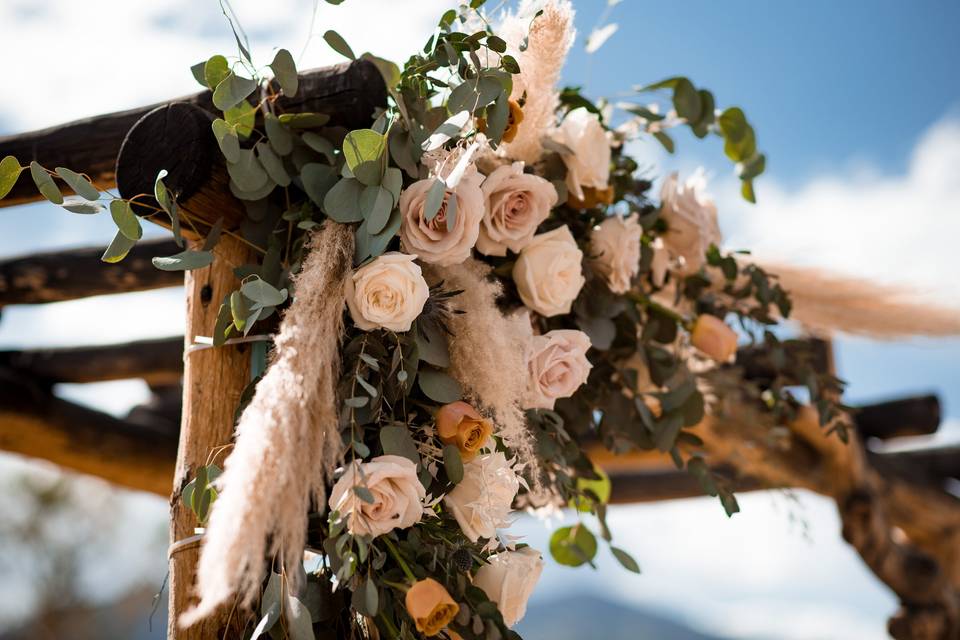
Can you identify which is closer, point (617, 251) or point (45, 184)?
point (45, 184)

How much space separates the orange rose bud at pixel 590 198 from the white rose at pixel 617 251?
1.2 inches

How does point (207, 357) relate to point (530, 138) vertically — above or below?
below

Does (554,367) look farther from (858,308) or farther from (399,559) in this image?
(858,308)

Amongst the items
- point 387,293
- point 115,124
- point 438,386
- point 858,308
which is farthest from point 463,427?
point 858,308

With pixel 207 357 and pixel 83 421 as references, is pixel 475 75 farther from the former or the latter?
pixel 83 421

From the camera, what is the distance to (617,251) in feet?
3.39

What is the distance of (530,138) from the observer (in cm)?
96

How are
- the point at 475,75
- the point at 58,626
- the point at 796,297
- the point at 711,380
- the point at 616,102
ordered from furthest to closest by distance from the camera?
1. the point at 58,626
2. the point at 796,297
3. the point at 711,380
4. the point at 616,102
5. the point at 475,75

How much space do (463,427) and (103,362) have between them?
83.4 inches

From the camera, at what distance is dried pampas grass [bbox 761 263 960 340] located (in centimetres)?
144

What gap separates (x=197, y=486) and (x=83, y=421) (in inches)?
72.9

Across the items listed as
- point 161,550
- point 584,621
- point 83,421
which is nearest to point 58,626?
point 161,550

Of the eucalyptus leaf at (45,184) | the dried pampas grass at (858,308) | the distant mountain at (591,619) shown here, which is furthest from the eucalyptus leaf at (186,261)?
the distant mountain at (591,619)

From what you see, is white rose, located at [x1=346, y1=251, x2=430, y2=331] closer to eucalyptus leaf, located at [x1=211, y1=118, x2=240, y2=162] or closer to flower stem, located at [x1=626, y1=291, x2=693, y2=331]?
eucalyptus leaf, located at [x1=211, y1=118, x2=240, y2=162]
